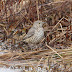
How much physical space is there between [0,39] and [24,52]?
4.00 ft

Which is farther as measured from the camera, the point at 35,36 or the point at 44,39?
the point at 44,39

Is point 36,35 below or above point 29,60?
above

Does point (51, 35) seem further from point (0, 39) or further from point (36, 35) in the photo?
point (0, 39)

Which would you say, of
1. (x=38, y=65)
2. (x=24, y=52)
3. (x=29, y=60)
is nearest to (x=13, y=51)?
(x=24, y=52)

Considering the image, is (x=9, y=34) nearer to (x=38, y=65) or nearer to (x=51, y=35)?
(x=51, y=35)

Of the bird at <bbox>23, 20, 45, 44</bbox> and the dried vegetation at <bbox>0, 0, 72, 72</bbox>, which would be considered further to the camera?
the bird at <bbox>23, 20, 45, 44</bbox>

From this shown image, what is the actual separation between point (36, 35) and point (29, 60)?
0.88 meters

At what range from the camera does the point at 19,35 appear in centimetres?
630

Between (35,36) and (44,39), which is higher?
(35,36)

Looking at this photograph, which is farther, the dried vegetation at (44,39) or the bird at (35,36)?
the bird at (35,36)

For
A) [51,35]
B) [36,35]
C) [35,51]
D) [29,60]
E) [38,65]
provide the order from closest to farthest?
1. [38,65]
2. [29,60]
3. [35,51]
4. [36,35]
5. [51,35]

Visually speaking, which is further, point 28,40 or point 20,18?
point 20,18


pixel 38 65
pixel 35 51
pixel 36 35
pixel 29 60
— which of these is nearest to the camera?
pixel 38 65

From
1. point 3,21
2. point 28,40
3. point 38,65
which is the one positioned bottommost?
point 38,65
